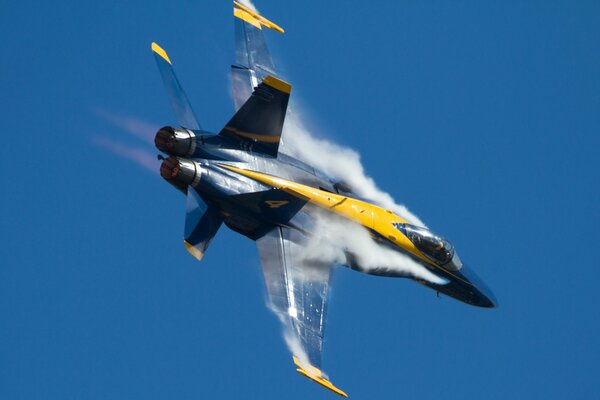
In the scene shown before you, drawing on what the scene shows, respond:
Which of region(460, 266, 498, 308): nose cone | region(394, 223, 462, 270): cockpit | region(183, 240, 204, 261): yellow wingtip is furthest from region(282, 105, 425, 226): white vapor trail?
region(183, 240, 204, 261): yellow wingtip

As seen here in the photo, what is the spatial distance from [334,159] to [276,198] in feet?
13.7

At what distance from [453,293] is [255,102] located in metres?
7.08

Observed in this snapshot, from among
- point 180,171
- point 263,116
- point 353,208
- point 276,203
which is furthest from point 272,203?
point 180,171

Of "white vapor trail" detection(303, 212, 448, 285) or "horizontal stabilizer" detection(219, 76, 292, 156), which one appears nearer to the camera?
"horizontal stabilizer" detection(219, 76, 292, 156)

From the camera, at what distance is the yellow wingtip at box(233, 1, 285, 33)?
3014 cm

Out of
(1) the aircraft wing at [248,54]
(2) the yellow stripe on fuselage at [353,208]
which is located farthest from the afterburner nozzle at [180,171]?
(1) the aircraft wing at [248,54]

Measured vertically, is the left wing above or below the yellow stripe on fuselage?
below

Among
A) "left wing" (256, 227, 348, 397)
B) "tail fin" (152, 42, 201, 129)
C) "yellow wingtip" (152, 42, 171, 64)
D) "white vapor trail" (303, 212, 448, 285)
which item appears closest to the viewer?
"left wing" (256, 227, 348, 397)

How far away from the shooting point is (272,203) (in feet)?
82.1

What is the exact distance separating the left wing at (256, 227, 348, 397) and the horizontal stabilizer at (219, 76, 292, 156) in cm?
208

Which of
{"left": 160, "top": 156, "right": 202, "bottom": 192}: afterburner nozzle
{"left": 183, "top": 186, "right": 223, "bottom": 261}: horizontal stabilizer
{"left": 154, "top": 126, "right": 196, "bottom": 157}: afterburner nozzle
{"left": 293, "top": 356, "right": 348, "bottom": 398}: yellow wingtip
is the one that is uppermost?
{"left": 154, "top": 126, "right": 196, "bottom": 157}: afterburner nozzle

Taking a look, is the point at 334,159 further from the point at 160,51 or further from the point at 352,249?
the point at 160,51

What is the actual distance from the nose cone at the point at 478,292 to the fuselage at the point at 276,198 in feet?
0.23

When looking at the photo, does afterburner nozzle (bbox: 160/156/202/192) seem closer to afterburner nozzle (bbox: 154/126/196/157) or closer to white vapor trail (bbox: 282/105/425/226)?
afterburner nozzle (bbox: 154/126/196/157)
